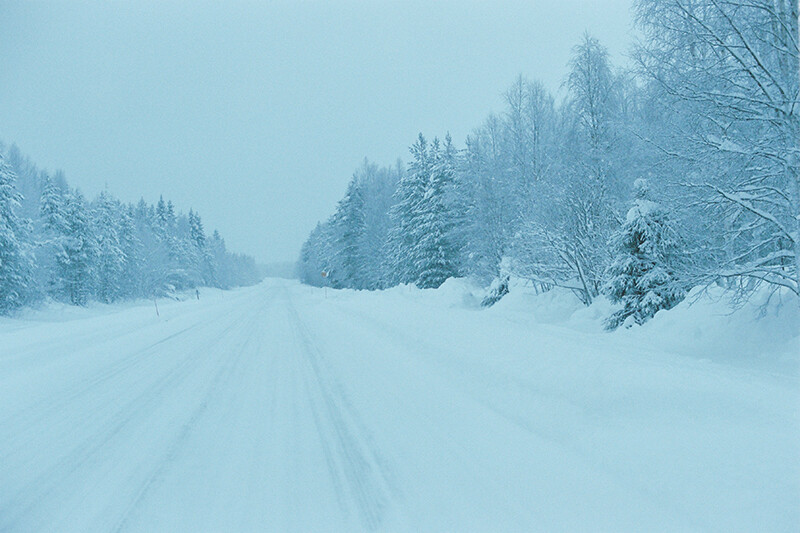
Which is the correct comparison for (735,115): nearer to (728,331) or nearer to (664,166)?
(664,166)

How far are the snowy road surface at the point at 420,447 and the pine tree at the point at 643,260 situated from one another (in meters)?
3.44

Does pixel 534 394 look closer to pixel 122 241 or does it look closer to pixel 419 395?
pixel 419 395

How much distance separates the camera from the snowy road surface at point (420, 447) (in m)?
2.67

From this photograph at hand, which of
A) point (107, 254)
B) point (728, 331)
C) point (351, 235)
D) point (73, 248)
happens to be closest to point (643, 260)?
point (728, 331)

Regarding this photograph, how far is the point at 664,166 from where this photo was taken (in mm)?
7090

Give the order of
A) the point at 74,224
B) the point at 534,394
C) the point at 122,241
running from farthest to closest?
the point at 122,241, the point at 74,224, the point at 534,394

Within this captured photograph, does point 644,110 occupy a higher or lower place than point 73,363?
higher

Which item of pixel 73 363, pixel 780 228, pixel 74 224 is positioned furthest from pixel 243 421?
pixel 74 224

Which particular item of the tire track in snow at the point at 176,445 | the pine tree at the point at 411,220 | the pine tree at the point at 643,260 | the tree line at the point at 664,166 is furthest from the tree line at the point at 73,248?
the pine tree at the point at 643,260

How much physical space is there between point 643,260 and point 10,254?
32.4 metres

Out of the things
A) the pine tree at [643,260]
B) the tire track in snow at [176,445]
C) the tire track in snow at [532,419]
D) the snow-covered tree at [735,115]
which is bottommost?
the tire track in snow at [532,419]

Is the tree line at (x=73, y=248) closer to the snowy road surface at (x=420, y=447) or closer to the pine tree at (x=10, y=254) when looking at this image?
the pine tree at (x=10, y=254)

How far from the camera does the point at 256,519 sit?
104 inches

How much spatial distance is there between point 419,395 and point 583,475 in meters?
2.32
